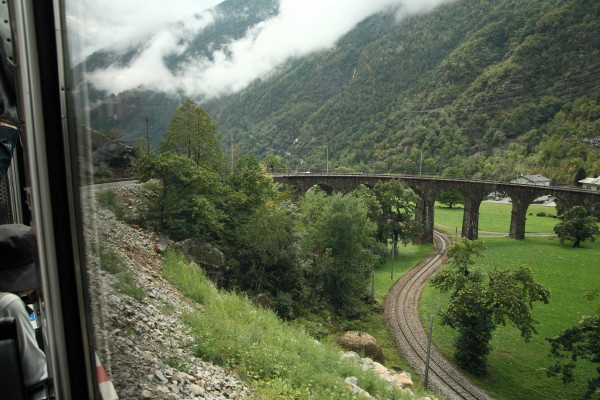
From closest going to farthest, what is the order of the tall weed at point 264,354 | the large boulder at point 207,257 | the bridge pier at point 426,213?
the tall weed at point 264,354 → the large boulder at point 207,257 → the bridge pier at point 426,213

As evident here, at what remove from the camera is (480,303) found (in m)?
9.40

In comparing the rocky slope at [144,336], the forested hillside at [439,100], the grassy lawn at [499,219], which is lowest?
the grassy lawn at [499,219]

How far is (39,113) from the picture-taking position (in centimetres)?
75

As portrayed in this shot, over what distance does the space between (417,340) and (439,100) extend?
2351 inches

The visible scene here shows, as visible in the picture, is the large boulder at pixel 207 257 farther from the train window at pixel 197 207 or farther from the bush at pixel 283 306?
the bush at pixel 283 306

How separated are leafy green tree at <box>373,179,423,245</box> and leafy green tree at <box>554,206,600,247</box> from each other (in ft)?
30.7

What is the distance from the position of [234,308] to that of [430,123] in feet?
190

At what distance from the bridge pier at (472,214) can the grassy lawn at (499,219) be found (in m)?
2.26

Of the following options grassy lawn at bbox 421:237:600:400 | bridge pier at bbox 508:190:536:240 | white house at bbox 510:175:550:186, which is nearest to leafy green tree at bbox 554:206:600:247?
grassy lawn at bbox 421:237:600:400

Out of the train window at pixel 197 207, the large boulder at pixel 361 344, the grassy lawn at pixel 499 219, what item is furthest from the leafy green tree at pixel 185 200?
the grassy lawn at pixel 499 219

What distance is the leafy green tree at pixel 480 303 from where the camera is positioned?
924cm

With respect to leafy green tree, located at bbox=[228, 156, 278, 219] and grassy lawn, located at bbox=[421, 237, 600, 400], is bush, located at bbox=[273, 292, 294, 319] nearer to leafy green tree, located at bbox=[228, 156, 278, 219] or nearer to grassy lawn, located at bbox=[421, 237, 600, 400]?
leafy green tree, located at bbox=[228, 156, 278, 219]

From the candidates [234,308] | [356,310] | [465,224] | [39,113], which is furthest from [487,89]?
[39,113]

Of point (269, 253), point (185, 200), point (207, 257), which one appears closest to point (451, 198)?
point (269, 253)
